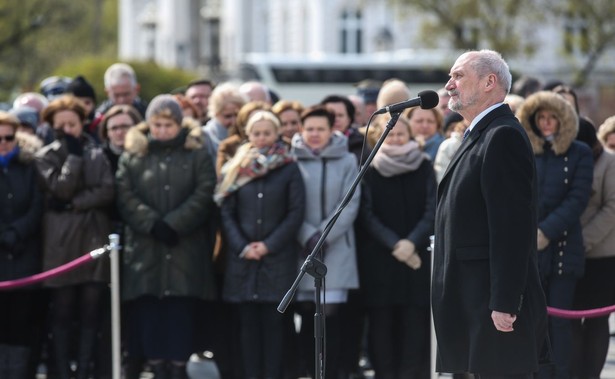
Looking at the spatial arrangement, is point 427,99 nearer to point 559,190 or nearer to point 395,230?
point 559,190

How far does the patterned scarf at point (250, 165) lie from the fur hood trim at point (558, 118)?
1.87 m

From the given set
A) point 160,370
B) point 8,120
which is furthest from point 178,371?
point 8,120

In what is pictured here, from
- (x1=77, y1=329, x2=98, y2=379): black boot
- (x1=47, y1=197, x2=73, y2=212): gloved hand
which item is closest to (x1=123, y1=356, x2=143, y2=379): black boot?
(x1=77, y1=329, x2=98, y2=379): black boot

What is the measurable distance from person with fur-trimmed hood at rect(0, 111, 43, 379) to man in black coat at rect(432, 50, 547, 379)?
4.49 meters

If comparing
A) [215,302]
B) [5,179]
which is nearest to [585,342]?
[215,302]

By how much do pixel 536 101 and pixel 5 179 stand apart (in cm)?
409

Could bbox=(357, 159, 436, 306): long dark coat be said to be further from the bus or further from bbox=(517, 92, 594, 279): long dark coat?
the bus

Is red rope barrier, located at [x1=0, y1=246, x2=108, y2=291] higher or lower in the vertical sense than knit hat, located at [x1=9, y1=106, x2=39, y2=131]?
lower

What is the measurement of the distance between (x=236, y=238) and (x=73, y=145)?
1511 mm

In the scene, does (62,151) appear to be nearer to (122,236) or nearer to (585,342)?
(122,236)

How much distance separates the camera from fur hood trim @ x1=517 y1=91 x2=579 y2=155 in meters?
10.7

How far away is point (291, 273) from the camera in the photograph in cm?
1134

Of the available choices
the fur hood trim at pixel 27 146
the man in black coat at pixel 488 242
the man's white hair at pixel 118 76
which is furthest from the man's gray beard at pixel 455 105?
the man's white hair at pixel 118 76

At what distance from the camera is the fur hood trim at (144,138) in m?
11.4
